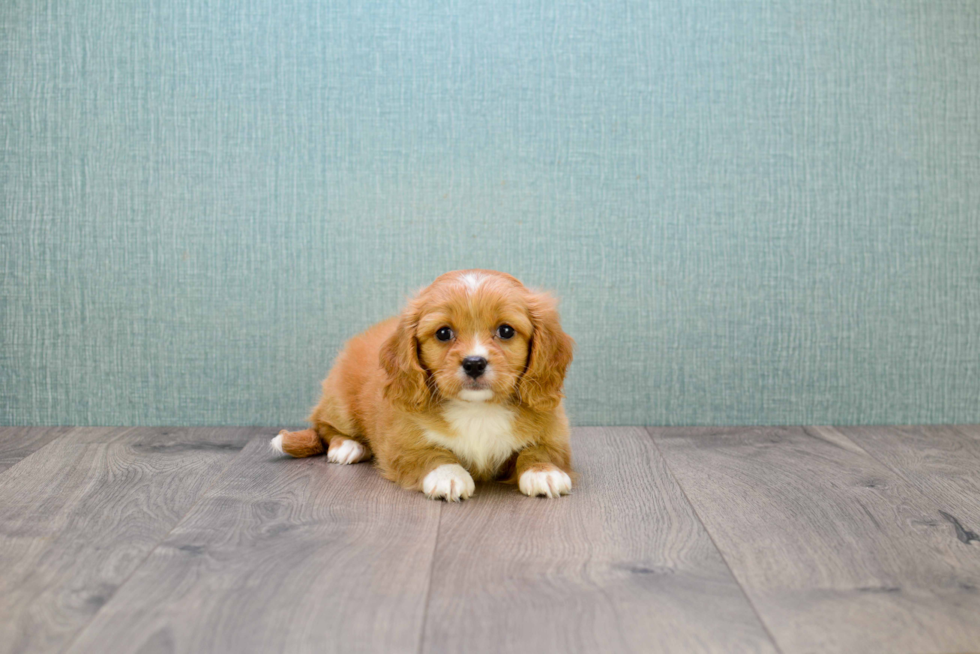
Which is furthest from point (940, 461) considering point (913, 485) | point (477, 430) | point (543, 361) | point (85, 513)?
point (85, 513)

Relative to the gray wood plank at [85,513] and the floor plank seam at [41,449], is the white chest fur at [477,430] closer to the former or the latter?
the gray wood plank at [85,513]

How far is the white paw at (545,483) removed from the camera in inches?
75.9

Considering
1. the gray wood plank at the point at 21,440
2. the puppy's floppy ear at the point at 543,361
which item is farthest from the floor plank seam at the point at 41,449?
the puppy's floppy ear at the point at 543,361

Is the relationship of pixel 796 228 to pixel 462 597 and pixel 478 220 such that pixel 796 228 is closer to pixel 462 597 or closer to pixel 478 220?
pixel 478 220

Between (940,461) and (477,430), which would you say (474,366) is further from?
(940,461)

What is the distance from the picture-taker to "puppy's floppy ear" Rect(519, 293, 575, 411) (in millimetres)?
1956

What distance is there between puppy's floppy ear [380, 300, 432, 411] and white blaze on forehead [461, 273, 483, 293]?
13 cm

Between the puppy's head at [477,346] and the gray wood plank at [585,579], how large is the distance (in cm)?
26

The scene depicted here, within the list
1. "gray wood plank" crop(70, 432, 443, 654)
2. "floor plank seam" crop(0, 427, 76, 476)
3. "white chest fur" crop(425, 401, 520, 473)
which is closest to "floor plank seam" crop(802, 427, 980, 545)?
"white chest fur" crop(425, 401, 520, 473)

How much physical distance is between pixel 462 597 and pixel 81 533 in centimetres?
82

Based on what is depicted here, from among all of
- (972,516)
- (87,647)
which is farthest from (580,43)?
(87,647)

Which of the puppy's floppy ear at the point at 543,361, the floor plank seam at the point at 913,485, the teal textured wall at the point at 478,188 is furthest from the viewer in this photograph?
the teal textured wall at the point at 478,188

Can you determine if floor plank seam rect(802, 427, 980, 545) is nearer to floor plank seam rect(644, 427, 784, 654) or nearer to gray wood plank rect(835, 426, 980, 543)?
gray wood plank rect(835, 426, 980, 543)

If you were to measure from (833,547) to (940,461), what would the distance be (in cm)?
91
